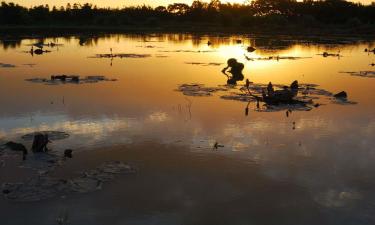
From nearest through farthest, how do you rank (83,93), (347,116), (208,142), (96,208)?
(96,208)
(208,142)
(347,116)
(83,93)

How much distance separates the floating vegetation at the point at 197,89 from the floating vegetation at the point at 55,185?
32.0 feet

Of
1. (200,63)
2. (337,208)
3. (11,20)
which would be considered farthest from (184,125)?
(11,20)

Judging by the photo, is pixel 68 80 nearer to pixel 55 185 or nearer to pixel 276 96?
pixel 276 96

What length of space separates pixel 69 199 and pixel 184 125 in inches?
237

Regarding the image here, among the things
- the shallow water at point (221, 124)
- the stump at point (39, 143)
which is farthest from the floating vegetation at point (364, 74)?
A: the stump at point (39, 143)

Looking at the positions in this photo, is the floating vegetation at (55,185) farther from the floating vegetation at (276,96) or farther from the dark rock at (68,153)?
the floating vegetation at (276,96)

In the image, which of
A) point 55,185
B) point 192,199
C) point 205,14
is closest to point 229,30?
point 205,14

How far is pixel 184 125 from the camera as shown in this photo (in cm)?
1402

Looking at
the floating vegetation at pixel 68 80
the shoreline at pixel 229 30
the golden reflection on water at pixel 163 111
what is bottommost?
the golden reflection on water at pixel 163 111

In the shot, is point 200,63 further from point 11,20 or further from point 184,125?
point 11,20

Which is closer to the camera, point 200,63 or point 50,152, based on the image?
point 50,152

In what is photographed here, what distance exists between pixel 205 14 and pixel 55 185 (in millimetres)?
103988

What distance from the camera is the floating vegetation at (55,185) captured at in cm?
866

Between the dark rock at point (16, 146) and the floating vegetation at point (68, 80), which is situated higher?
the floating vegetation at point (68, 80)
